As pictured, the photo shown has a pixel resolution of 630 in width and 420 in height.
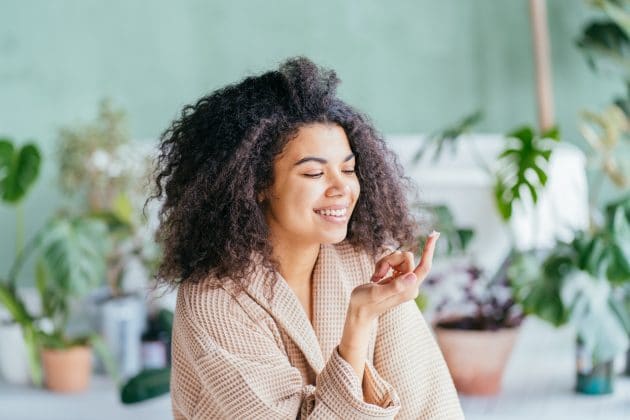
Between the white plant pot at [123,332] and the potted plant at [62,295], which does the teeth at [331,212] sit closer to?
the potted plant at [62,295]

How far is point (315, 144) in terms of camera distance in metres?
1.26

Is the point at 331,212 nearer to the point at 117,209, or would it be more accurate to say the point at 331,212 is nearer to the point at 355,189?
the point at 355,189

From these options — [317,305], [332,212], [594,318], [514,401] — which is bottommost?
[514,401]

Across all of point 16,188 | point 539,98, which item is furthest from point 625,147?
point 16,188

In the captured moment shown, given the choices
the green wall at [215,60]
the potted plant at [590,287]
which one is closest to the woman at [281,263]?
the potted plant at [590,287]

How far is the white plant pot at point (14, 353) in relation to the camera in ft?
9.08

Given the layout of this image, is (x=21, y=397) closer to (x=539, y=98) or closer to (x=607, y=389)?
(x=607, y=389)

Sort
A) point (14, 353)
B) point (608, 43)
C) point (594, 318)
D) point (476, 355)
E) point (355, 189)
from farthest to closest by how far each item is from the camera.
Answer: point (608, 43) → point (14, 353) → point (476, 355) → point (594, 318) → point (355, 189)

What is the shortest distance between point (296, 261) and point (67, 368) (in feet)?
4.89

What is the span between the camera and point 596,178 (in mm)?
3539

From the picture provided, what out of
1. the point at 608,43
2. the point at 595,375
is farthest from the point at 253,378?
the point at 608,43

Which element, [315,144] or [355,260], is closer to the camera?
[315,144]

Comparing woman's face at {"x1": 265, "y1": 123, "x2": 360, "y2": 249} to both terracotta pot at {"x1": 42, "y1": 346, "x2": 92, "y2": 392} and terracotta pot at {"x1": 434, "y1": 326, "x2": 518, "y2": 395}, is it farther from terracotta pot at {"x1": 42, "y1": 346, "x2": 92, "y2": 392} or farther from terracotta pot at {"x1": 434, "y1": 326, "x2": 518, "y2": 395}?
terracotta pot at {"x1": 42, "y1": 346, "x2": 92, "y2": 392}

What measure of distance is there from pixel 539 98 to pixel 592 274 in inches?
48.6
